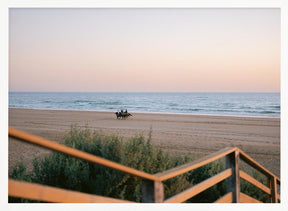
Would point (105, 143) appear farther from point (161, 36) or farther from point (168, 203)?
point (161, 36)

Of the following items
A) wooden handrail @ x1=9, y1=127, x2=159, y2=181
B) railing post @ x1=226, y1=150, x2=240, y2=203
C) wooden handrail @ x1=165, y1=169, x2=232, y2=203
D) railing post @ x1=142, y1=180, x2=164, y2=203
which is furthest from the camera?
railing post @ x1=226, y1=150, x2=240, y2=203

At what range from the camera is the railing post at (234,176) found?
101 inches

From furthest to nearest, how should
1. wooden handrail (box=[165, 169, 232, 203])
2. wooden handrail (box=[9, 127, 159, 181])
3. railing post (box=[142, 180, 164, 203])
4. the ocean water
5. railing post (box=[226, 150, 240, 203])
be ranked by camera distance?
the ocean water, railing post (box=[226, 150, 240, 203]), wooden handrail (box=[165, 169, 232, 203]), railing post (box=[142, 180, 164, 203]), wooden handrail (box=[9, 127, 159, 181])

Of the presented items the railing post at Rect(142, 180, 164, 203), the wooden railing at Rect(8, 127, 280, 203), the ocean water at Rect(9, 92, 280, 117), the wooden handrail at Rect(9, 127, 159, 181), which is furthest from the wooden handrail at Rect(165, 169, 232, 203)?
the ocean water at Rect(9, 92, 280, 117)

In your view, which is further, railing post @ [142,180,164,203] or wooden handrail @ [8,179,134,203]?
railing post @ [142,180,164,203]

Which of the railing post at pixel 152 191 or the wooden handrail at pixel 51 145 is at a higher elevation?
the wooden handrail at pixel 51 145

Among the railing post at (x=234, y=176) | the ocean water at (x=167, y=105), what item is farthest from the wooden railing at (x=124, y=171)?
the ocean water at (x=167, y=105)

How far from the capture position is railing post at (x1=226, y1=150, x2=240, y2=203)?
8.41ft

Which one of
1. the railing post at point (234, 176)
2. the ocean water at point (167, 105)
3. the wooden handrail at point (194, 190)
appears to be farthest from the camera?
the ocean water at point (167, 105)

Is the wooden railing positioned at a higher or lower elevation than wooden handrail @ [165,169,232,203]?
higher

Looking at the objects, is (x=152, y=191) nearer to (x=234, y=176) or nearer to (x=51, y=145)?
(x=51, y=145)

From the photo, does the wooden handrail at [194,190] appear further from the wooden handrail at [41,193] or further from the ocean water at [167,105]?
the ocean water at [167,105]

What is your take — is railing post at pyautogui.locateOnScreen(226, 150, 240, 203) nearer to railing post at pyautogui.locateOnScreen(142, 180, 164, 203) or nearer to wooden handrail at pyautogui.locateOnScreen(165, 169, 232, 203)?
wooden handrail at pyautogui.locateOnScreen(165, 169, 232, 203)
